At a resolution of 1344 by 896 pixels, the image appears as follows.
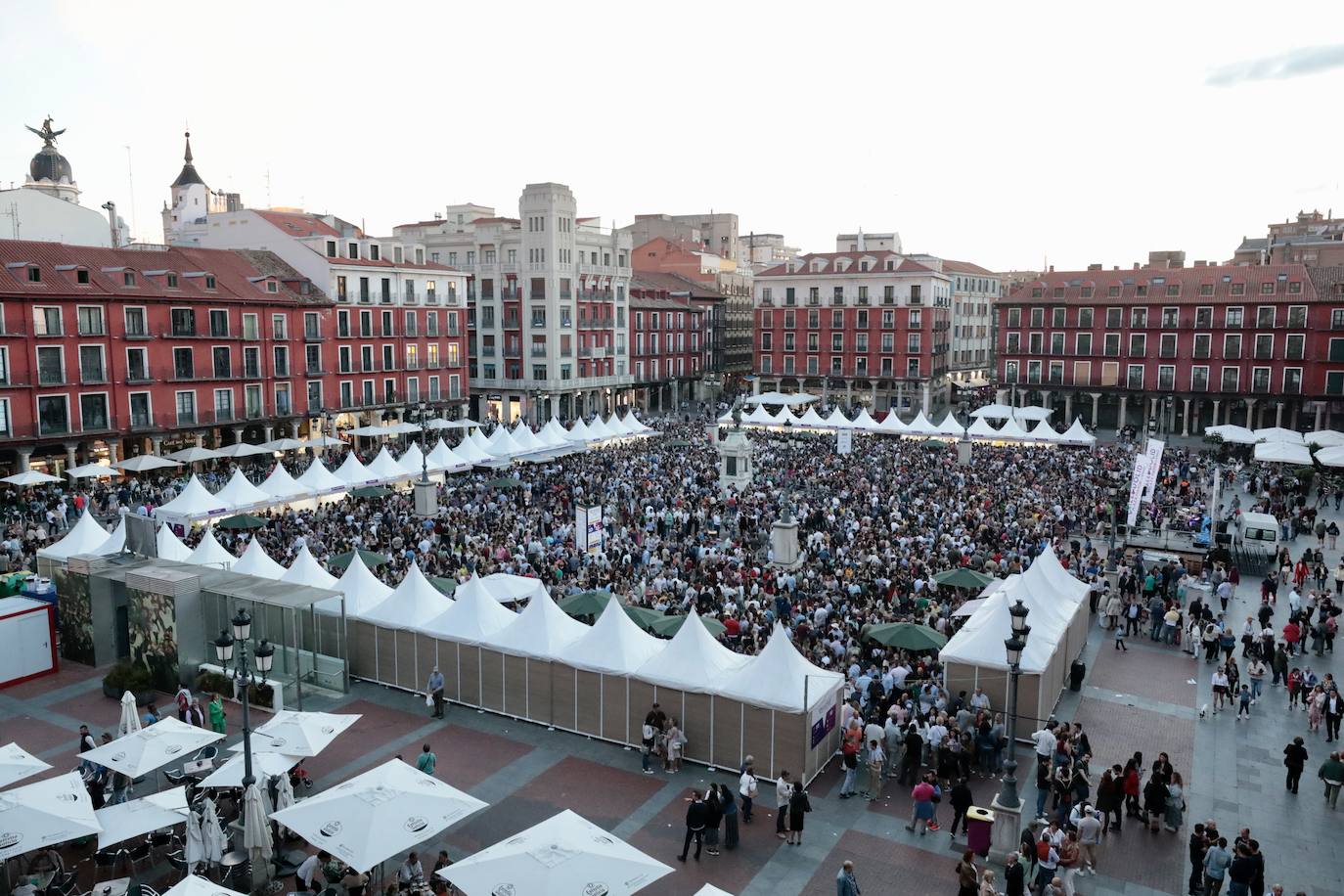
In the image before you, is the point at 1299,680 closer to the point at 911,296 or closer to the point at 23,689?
the point at 23,689

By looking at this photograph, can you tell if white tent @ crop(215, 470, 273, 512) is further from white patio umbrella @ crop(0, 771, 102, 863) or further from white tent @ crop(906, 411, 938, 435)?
white tent @ crop(906, 411, 938, 435)

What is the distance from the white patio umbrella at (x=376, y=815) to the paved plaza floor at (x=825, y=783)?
4.56 feet

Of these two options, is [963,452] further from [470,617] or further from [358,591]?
[358,591]

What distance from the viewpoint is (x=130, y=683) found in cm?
1720

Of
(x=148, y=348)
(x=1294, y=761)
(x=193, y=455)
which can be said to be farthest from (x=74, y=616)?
(x=148, y=348)

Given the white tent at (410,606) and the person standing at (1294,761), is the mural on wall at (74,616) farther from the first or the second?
the person standing at (1294,761)

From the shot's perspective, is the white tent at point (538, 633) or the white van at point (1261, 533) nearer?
the white tent at point (538, 633)

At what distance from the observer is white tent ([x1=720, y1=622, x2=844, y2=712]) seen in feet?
45.7

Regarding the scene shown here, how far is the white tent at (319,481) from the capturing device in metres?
30.7

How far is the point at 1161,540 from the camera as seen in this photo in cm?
2717

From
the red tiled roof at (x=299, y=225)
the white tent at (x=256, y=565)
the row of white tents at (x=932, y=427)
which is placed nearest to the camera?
the white tent at (x=256, y=565)

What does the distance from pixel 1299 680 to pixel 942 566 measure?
26.7 ft

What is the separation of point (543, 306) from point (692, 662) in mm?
48138

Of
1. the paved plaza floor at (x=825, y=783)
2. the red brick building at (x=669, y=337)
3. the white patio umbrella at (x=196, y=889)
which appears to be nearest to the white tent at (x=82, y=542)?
the paved plaza floor at (x=825, y=783)
